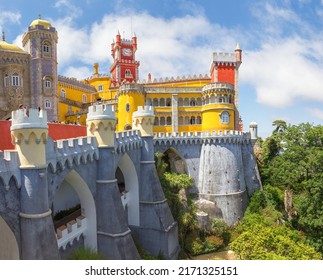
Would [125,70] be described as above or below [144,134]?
above

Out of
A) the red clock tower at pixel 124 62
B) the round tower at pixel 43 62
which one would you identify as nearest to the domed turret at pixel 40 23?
the round tower at pixel 43 62

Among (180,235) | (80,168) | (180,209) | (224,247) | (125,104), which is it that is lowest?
(224,247)

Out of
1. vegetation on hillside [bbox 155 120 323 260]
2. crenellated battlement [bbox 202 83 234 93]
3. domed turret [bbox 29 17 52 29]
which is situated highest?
domed turret [bbox 29 17 52 29]

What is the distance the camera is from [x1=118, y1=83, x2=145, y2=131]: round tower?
3622 cm

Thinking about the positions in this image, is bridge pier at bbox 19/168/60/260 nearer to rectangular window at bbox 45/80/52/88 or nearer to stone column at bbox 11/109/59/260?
stone column at bbox 11/109/59/260

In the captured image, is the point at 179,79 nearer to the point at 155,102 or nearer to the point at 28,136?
the point at 155,102

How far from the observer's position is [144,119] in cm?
2344

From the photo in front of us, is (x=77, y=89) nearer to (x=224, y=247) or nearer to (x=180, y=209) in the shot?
(x=180, y=209)

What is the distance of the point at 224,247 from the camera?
2762 cm

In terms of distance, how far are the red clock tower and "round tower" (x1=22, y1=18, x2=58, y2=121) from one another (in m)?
15.8

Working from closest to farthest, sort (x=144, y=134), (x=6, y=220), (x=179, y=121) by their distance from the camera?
(x=6, y=220), (x=144, y=134), (x=179, y=121)

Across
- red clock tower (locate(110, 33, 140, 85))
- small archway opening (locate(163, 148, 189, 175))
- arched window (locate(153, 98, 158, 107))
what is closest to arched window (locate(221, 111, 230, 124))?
small archway opening (locate(163, 148, 189, 175))

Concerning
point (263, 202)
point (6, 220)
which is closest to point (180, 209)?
point (263, 202)
